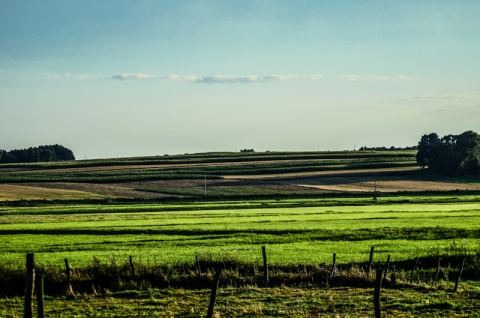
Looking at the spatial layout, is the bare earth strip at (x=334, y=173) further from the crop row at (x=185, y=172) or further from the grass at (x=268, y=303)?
the grass at (x=268, y=303)

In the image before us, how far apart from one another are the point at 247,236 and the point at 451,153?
333 feet

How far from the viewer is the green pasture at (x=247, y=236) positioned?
35031mm

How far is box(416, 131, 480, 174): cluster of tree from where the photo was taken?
135m

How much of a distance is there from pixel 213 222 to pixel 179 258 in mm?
23298

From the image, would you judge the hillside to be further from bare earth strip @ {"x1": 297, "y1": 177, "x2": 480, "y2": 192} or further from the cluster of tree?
the cluster of tree

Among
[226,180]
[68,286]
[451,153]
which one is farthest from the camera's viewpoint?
[451,153]

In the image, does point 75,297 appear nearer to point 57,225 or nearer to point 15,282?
point 15,282

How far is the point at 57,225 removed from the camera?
56344 mm

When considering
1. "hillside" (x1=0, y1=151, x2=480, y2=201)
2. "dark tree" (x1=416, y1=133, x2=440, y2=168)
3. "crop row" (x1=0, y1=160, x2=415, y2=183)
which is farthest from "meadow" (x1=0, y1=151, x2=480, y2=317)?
"dark tree" (x1=416, y1=133, x2=440, y2=168)

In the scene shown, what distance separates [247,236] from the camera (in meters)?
45.6

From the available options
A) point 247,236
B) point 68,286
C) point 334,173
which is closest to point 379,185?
point 334,173

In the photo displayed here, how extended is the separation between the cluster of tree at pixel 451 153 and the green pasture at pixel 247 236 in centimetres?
7051

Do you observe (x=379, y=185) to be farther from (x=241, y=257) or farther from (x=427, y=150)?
(x=241, y=257)

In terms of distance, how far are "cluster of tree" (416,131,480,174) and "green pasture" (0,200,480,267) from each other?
70.5m
